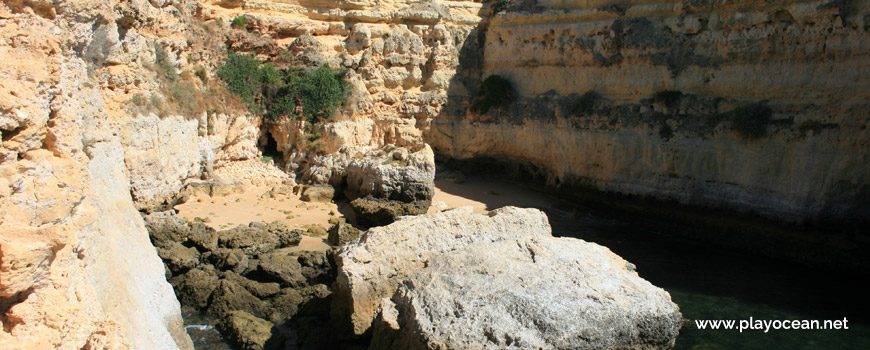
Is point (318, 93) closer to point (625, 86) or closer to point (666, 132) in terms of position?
point (625, 86)

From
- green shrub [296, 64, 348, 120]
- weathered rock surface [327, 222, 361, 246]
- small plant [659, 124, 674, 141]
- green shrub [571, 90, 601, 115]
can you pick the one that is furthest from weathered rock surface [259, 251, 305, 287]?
small plant [659, 124, 674, 141]

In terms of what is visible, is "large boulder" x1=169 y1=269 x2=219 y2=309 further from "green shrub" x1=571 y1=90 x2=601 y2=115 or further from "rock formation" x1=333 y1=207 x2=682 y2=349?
"green shrub" x1=571 y1=90 x2=601 y2=115

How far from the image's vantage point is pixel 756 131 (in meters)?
15.2

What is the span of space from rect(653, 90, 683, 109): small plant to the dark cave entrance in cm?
1169

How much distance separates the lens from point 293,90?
19688 millimetres

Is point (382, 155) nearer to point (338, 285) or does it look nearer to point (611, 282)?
point (338, 285)

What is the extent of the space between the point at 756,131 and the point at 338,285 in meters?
11.3

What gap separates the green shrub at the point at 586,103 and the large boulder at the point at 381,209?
5.61 m

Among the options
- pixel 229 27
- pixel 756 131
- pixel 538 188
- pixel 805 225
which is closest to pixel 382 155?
pixel 538 188

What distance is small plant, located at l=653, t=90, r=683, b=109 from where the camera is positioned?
16.8m

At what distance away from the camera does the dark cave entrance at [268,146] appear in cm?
2017

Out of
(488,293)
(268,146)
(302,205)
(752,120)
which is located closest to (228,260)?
(302,205)

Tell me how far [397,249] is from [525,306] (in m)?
2.26

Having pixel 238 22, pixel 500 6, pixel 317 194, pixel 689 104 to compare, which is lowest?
pixel 317 194
